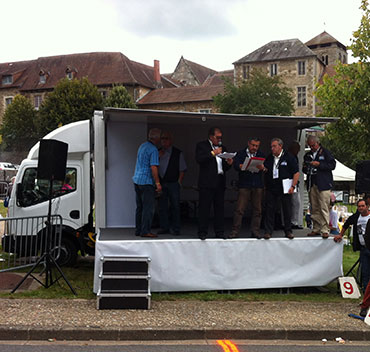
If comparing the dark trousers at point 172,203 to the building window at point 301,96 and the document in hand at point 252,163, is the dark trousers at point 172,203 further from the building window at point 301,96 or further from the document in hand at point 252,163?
the building window at point 301,96

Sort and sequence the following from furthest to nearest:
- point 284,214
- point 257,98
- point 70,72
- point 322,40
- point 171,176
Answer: point 322,40 < point 70,72 < point 257,98 < point 171,176 < point 284,214

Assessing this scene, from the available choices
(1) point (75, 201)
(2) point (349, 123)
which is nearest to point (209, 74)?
(2) point (349, 123)

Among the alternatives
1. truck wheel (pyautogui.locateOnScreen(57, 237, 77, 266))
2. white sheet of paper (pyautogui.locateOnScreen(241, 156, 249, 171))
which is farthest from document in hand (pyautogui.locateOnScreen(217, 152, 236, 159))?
truck wheel (pyautogui.locateOnScreen(57, 237, 77, 266))

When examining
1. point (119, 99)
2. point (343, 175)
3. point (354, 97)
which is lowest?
point (343, 175)

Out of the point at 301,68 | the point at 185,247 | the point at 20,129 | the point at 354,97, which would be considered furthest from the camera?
the point at 301,68

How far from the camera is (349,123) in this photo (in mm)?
19641

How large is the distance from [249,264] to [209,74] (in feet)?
241

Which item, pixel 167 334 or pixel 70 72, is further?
pixel 70 72

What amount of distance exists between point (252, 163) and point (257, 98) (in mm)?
39585

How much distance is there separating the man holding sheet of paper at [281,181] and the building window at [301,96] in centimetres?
5110

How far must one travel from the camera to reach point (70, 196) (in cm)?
960

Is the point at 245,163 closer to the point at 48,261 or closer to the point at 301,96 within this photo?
the point at 48,261

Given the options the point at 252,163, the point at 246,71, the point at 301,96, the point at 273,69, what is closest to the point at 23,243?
the point at 252,163

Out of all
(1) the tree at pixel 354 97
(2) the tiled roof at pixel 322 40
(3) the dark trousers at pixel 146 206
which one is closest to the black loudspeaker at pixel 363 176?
(3) the dark trousers at pixel 146 206
